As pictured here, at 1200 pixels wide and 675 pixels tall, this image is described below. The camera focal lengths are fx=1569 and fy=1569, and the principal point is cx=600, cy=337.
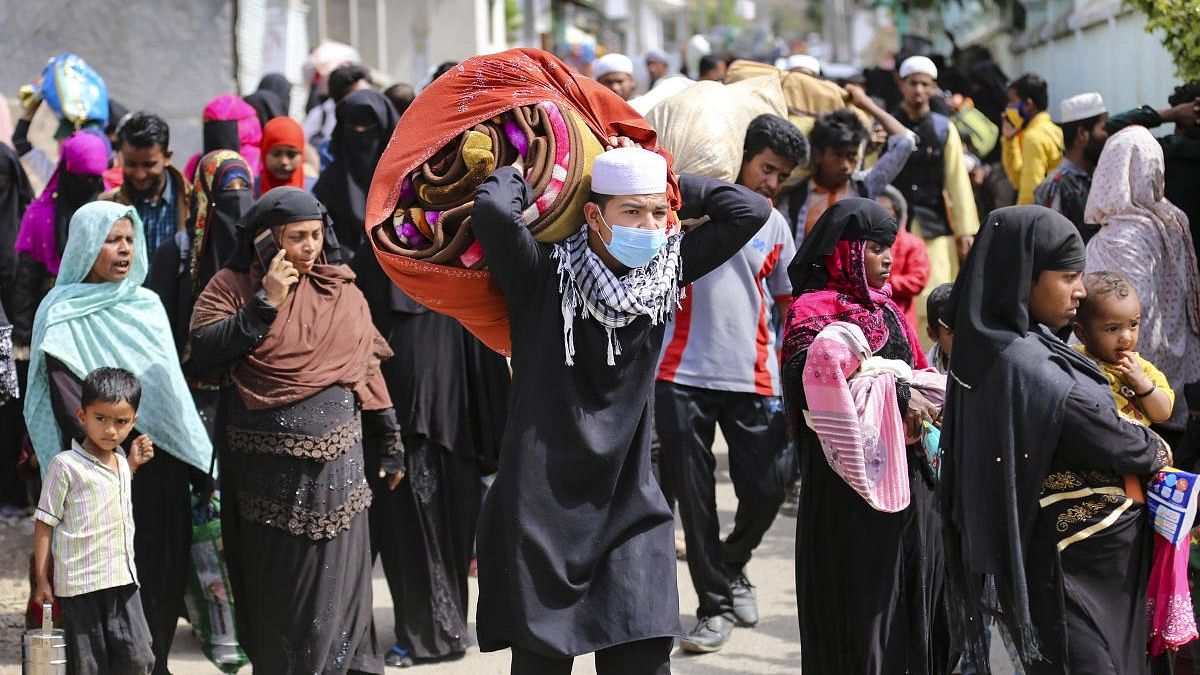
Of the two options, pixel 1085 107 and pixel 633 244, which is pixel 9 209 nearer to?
pixel 633 244

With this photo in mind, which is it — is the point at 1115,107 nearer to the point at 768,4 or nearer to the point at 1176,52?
the point at 1176,52

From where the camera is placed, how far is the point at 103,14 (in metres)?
10.5

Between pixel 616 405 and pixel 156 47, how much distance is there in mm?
7366

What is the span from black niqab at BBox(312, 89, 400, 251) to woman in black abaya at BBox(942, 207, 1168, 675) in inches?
129

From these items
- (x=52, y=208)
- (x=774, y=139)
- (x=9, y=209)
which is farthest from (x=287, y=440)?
(x=9, y=209)

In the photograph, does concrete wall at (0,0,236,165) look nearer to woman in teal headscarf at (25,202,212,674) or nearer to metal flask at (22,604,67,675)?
woman in teal headscarf at (25,202,212,674)

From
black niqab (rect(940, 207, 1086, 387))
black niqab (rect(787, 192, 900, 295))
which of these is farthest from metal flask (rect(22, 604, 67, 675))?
black niqab (rect(940, 207, 1086, 387))

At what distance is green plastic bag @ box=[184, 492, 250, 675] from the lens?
6.01 metres

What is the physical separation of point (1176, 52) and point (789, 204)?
1.90 m

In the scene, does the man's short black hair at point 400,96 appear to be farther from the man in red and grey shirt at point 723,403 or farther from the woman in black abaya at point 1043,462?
the woman in black abaya at point 1043,462

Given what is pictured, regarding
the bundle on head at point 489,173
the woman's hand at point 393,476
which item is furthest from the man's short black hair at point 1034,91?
the bundle on head at point 489,173

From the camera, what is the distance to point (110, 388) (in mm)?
5109

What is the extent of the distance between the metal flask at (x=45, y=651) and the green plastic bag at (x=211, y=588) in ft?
3.37

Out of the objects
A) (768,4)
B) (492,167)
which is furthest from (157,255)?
(768,4)
